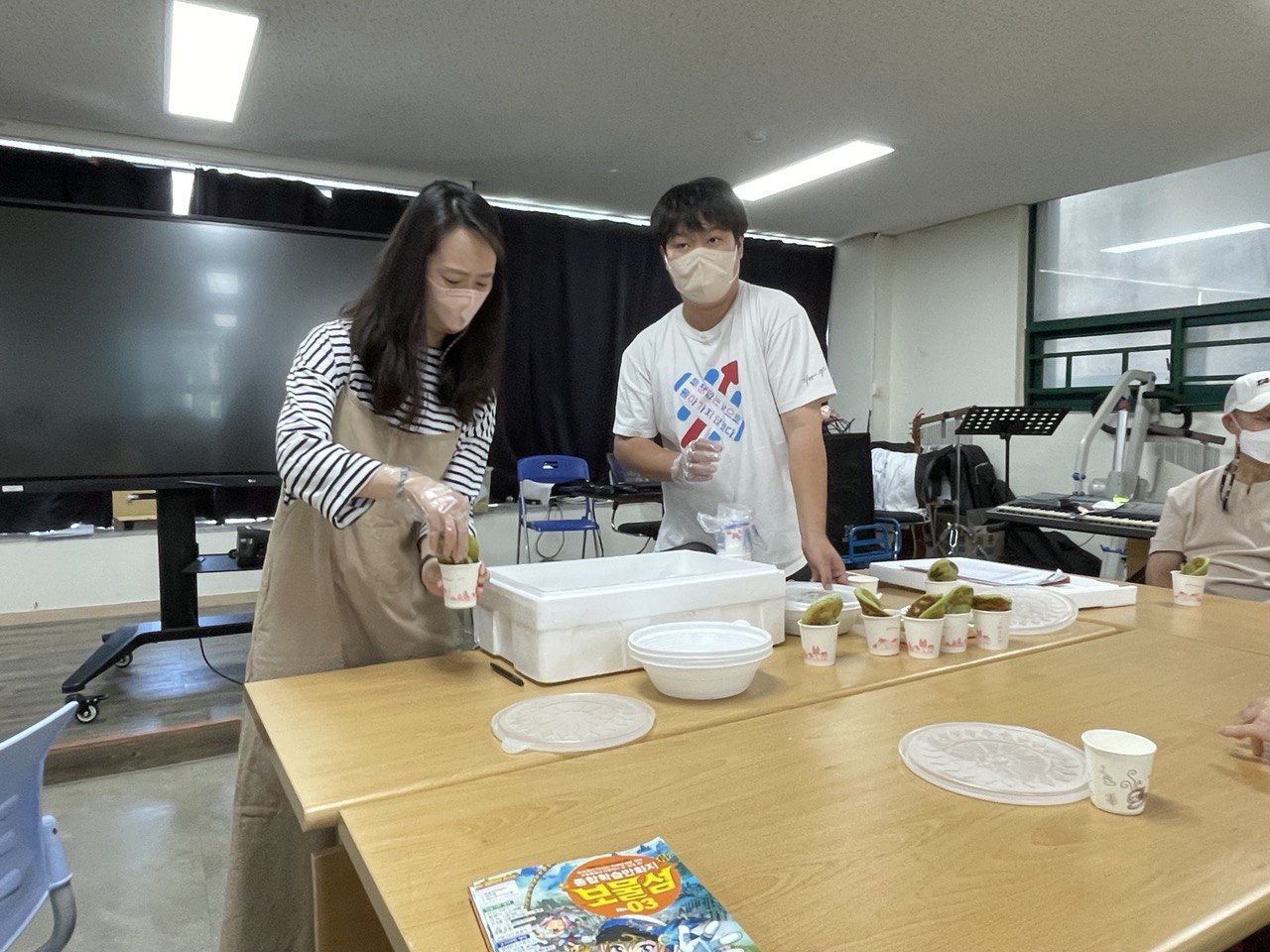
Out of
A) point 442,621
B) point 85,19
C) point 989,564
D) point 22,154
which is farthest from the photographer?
point 22,154

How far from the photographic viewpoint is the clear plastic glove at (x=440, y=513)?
3.62 feet

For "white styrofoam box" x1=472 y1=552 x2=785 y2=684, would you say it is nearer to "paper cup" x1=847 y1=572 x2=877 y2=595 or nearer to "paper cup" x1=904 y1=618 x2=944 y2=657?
"paper cup" x1=904 y1=618 x2=944 y2=657

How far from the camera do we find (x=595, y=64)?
3350mm

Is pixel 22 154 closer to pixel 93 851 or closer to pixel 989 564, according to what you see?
pixel 93 851

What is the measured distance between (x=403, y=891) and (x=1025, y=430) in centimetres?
431

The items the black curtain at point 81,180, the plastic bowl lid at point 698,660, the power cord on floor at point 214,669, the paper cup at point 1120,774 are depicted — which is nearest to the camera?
the paper cup at point 1120,774

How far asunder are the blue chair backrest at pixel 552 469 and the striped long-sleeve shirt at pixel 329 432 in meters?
3.83

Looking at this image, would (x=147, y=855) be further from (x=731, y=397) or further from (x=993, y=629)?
(x=993, y=629)

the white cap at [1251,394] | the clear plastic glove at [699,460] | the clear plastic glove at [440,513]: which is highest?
the white cap at [1251,394]

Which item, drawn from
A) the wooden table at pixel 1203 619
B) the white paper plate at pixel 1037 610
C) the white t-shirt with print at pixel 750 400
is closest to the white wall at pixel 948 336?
the wooden table at pixel 1203 619

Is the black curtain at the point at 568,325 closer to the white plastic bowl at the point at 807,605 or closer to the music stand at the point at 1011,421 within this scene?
the music stand at the point at 1011,421

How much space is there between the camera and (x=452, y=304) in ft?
4.34

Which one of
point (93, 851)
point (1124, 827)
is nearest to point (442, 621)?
point (1124, 827)

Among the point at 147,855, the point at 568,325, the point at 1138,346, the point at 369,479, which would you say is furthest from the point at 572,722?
the point at 1138,346
